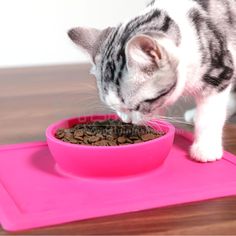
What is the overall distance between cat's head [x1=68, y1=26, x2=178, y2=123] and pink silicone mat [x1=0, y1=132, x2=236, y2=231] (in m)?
0.13

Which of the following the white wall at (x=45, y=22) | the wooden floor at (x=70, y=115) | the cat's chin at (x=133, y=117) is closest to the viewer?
the wooden floor at (x=70, y=115)

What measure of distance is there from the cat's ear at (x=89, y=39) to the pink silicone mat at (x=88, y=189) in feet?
0.80

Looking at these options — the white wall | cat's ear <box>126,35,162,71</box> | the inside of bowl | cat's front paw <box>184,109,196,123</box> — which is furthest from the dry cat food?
the white wall

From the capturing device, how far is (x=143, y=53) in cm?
86

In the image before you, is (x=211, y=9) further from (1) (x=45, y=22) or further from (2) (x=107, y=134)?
(1) (x=45, y=22)

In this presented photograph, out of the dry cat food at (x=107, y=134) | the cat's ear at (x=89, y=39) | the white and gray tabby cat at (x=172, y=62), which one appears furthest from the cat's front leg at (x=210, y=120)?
the cat's ear at (x=89, y=39)

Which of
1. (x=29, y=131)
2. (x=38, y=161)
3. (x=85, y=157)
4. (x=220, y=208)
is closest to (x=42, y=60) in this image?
(x=29, y=131)

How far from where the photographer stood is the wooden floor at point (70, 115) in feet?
2.28

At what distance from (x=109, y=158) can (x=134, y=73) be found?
17 cm

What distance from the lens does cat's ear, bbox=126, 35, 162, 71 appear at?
83cm

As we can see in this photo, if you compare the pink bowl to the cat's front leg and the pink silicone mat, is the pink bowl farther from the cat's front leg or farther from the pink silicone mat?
the cat's front leg

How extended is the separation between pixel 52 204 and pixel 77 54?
5.09 feet

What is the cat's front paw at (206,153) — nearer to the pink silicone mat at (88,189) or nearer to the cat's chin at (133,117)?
the pink silicone mat at (88,189)

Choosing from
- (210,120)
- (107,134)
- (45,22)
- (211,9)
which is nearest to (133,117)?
(107,134)
